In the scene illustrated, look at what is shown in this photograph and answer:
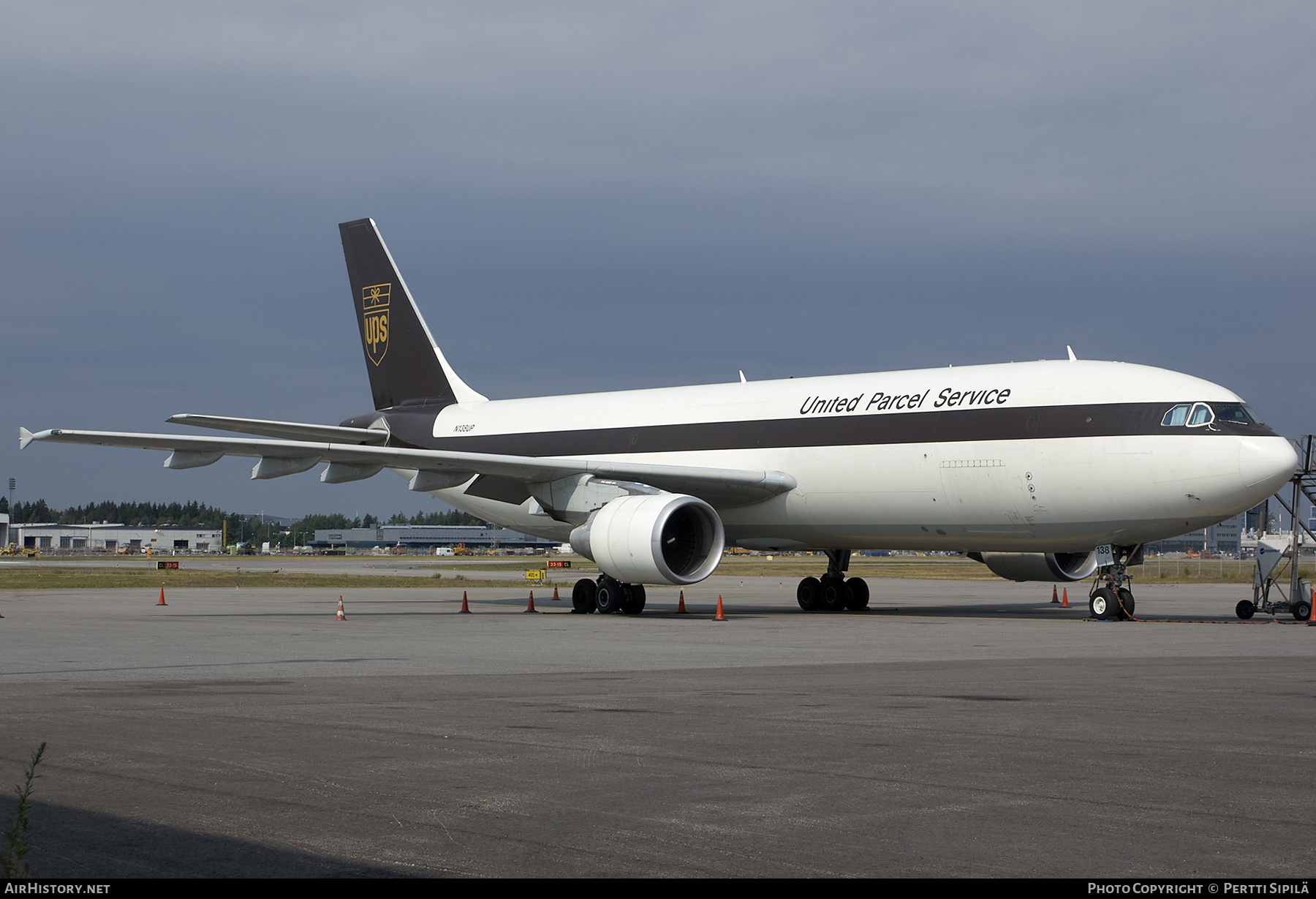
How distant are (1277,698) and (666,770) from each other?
20.6 ft

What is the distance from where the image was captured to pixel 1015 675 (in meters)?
12.9

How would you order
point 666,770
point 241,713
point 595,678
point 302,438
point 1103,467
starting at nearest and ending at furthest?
point 666,770
point 241,713
point 595,678
point 1103,467
point 302,438

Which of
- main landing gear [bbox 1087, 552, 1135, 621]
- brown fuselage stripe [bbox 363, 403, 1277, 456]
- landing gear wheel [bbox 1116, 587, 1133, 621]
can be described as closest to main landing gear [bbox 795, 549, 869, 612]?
brown fuselage stripe [bbox 363, 403, 1277, 456]

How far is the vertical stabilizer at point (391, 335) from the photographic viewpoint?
107ft

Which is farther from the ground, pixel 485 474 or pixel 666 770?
pixel 485 474

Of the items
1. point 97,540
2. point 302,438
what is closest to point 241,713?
point 302,438

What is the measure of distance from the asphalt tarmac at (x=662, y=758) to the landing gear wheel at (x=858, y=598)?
1016 cm

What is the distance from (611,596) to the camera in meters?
24.6

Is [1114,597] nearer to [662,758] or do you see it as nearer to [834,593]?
[834,593]

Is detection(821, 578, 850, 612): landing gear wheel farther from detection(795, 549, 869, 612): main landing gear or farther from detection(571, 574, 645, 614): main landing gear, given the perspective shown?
detection(571, 574, 645, 614): main landing gear

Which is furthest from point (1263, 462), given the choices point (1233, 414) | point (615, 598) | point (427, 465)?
point (427, 465)

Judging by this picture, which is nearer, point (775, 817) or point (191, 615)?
point (775, 817)

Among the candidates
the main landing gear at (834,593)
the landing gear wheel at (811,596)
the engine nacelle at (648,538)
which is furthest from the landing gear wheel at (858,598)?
the engine nacelle at (648,538)
